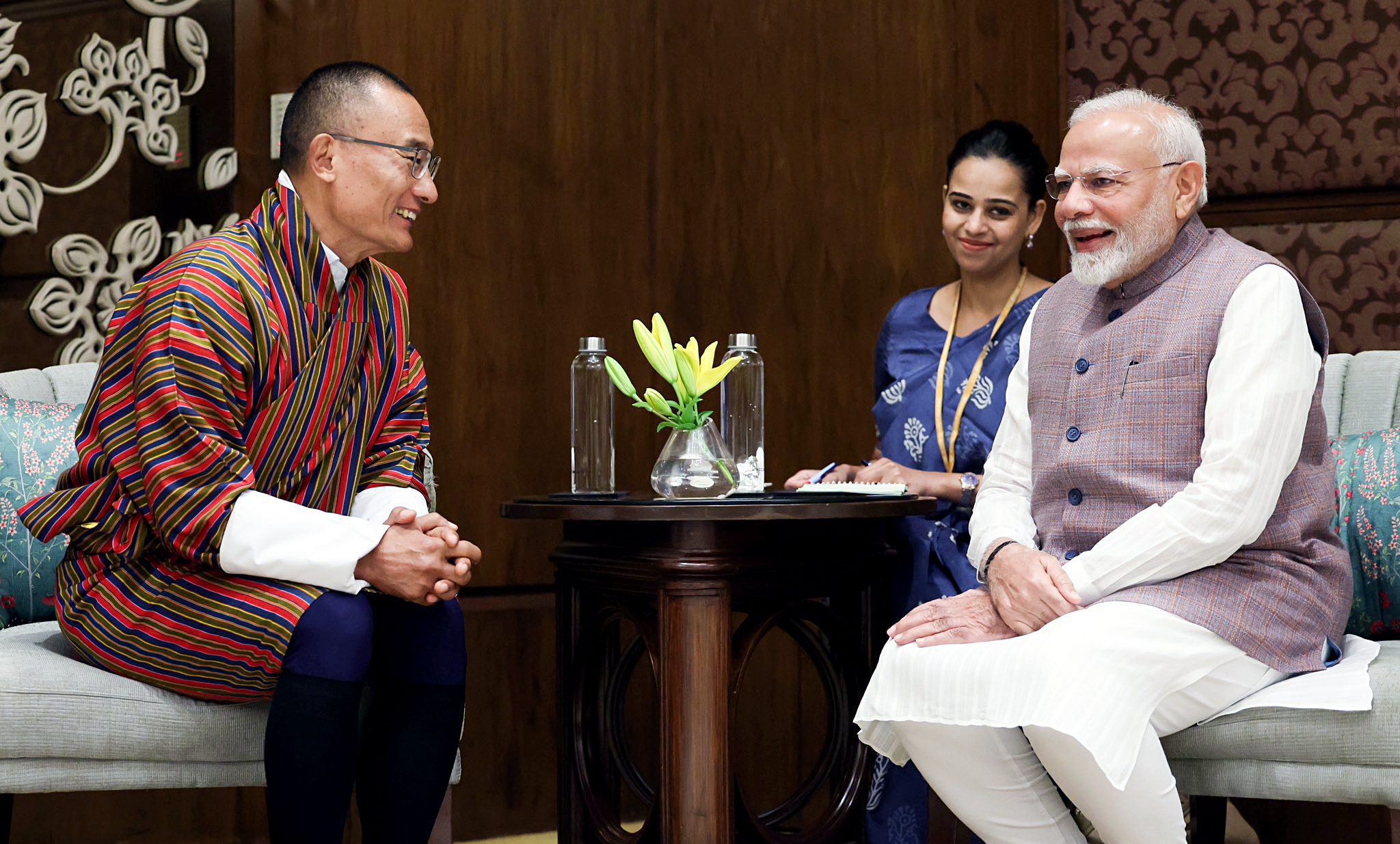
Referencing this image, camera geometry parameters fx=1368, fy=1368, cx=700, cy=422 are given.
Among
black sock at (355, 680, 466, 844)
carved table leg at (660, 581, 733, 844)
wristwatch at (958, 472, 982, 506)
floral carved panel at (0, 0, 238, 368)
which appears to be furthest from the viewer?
floral carved panel at (0, 0, 238, 368)

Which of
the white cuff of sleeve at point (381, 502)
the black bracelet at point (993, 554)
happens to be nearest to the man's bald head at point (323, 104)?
the white cuff of sleeve at point (381, 502)

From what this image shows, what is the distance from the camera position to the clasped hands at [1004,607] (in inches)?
74.2

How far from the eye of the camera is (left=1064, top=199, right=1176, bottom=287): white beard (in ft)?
6.67

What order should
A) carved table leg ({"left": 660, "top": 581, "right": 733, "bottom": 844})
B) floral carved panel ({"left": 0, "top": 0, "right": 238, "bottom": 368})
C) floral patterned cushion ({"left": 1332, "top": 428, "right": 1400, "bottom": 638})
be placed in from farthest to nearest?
floral carved panel ({"left": 0, "top": 0, "right": 238, "bottom": 368}) → floral patterned cushion ({"left": 1332, "top": 428, "right": 1400, "bottom": 638}) → carved table leg ({"left": 660, "top": 581, "right": 733, "bottom": 844})

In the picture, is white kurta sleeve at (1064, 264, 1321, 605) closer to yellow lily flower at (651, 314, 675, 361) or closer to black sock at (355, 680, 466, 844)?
yellow lily flower at (651, 314, 675, 361)

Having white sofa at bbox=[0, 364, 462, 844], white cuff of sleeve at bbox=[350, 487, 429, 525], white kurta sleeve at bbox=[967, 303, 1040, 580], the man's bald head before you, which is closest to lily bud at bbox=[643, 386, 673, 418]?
white cuff of sleeve at bbox=[350, 487, 429, 525]

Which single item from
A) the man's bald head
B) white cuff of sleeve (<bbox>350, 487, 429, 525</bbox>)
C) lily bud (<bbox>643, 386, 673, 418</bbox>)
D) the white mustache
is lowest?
white cuff of sleeve (<bbox>350, 487, 429, 525</bbox>)

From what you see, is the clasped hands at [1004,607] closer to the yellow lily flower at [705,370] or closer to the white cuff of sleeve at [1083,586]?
the white cuff of sleeve at [1083,586]

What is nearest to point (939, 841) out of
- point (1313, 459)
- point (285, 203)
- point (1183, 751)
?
point (1183, 751)

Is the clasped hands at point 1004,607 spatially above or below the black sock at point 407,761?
above

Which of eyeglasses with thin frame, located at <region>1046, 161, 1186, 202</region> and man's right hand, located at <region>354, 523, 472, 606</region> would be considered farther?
eyeglasses with thin frame, located at <region>1046, 161, 1186, 202</region>

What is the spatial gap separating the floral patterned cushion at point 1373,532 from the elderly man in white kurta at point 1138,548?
9.8 inches

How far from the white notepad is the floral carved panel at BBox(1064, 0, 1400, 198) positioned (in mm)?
1337

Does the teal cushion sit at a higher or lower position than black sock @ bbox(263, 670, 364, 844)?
higher
